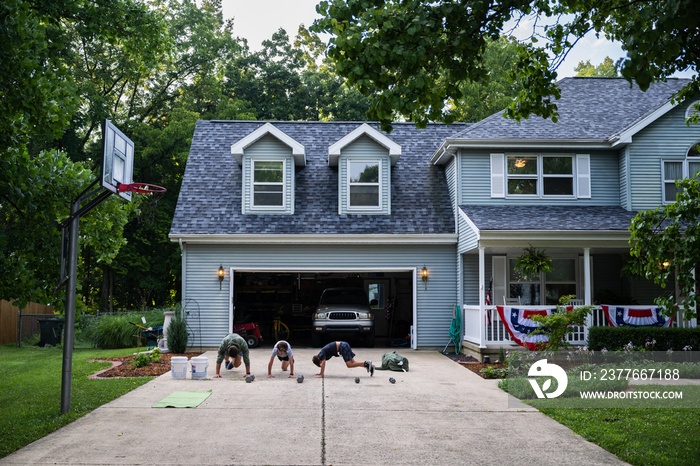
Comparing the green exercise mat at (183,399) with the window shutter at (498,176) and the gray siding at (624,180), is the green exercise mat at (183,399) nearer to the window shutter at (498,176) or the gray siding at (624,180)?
the window shutter at (498,176)

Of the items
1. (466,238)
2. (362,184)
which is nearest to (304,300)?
(362,184)

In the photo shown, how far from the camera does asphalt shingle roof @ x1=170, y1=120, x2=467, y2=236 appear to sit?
17547 millimetres

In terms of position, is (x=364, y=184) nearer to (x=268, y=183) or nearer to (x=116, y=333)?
(x=268, y=183)

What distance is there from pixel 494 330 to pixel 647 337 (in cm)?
354

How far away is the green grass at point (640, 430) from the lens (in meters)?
6.41

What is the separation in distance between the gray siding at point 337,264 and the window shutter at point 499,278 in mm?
1128

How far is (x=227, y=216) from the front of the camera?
17781 mm

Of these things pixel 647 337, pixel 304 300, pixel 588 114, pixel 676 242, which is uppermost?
pixel 588 114

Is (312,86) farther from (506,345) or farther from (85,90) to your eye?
(506,345)

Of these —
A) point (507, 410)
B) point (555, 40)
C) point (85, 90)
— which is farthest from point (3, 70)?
point (85, 90)

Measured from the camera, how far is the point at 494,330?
51.7ft

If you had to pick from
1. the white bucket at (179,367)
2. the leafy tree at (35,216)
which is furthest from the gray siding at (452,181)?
the leafy tree at (35,216)

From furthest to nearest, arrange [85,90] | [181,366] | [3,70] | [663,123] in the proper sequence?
[85,90] → [663,123] → [181,366] → [3,70]

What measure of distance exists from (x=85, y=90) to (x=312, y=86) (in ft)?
38.4
